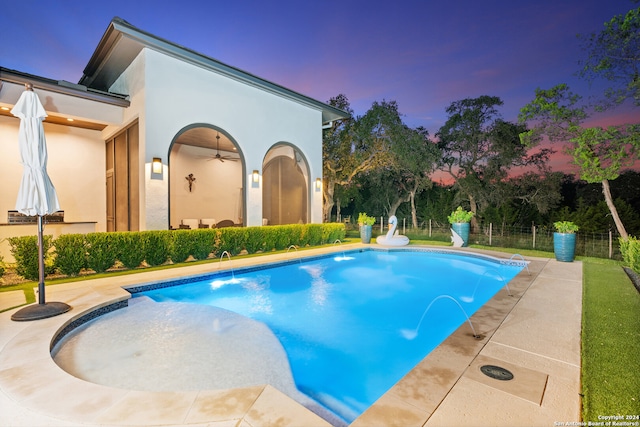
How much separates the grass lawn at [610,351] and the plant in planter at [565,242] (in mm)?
2697

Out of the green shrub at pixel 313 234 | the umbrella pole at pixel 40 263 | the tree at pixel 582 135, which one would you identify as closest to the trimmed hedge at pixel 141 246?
the green shrub at pixel 313 234

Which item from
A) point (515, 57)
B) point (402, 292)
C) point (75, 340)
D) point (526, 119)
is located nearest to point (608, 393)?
point (402, 292)

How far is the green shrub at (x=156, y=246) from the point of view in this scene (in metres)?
7.25

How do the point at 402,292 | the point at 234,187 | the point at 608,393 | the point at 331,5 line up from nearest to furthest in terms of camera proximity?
the point at 608,393, the point at 402,292, the point at 331,5, the point at 234,187

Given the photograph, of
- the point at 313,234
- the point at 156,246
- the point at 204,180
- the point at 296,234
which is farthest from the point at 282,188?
the point at 156,246

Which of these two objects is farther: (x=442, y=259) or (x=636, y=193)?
(x=636, y=193)

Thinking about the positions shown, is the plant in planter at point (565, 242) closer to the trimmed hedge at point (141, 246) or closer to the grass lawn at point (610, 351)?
the grass lawn at point (610, 351)

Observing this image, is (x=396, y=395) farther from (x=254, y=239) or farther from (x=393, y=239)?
(x=393, y=239)

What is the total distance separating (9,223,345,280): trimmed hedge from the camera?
5.84 meters

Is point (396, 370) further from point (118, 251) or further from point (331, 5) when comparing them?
point (331, 5)

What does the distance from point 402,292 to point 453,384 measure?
415 cm

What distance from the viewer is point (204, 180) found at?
14.2m

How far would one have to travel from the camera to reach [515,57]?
1598 centimetres

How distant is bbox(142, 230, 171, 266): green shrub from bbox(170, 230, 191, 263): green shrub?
0.32ft
